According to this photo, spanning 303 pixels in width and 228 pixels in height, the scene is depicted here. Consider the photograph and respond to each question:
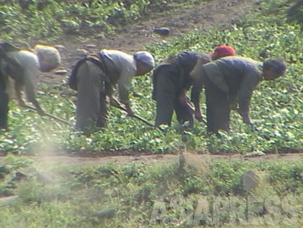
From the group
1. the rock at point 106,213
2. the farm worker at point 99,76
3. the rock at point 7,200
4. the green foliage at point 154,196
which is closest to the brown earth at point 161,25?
the farm worker at point 99,76

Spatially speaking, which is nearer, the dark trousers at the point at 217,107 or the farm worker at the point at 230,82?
the farm worker at the point at 230,82

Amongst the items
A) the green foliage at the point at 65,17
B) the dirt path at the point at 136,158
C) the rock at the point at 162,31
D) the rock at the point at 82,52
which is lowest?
the rock at the point at 82,52

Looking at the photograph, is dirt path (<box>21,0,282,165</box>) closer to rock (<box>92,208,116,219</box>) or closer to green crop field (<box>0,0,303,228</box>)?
green crop field (<box>0,0,303,228</box>)

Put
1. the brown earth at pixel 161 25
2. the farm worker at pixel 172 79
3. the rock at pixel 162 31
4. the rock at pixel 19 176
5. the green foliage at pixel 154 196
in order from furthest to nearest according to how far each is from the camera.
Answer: the rock at pixel 162 31
the brown earth at pixel 161 25
the farm worker at pixel 172 79
the rock at pixel 19 176
the green foliage at pixel 154 196

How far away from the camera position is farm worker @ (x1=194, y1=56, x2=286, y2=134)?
12.3 m

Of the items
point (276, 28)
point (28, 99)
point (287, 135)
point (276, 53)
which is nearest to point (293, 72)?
point (276, 53)

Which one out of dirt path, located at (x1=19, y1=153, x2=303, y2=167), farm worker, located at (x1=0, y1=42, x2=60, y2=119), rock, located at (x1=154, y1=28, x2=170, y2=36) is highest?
farm worker, located at (x1=0, y1=42, x2=60, y2=119)

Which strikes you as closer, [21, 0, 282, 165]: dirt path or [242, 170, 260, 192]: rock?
[242, 170, 260, 192]: rock

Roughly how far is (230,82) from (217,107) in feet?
1.26

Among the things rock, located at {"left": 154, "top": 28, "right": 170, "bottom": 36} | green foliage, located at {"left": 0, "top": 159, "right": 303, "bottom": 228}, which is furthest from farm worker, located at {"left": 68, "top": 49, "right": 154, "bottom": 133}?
rock, located at {"left": 154, "top": 28, "right": 170, "bottom": 36}

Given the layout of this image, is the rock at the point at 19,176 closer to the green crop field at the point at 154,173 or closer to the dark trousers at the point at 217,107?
the green crop field at the point at 154,173

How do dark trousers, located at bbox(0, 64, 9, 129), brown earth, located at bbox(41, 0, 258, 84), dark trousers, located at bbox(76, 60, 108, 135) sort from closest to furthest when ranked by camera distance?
1. dark trousers, located at bbox(0, 64, 9, 129)
2. dark trousers, located at bbox(76, 60, 108, 135)
3. brown earth, located at bbox(41, 0, 258, 84)

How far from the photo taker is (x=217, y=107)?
12656 millimetres

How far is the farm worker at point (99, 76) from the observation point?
510 inches
